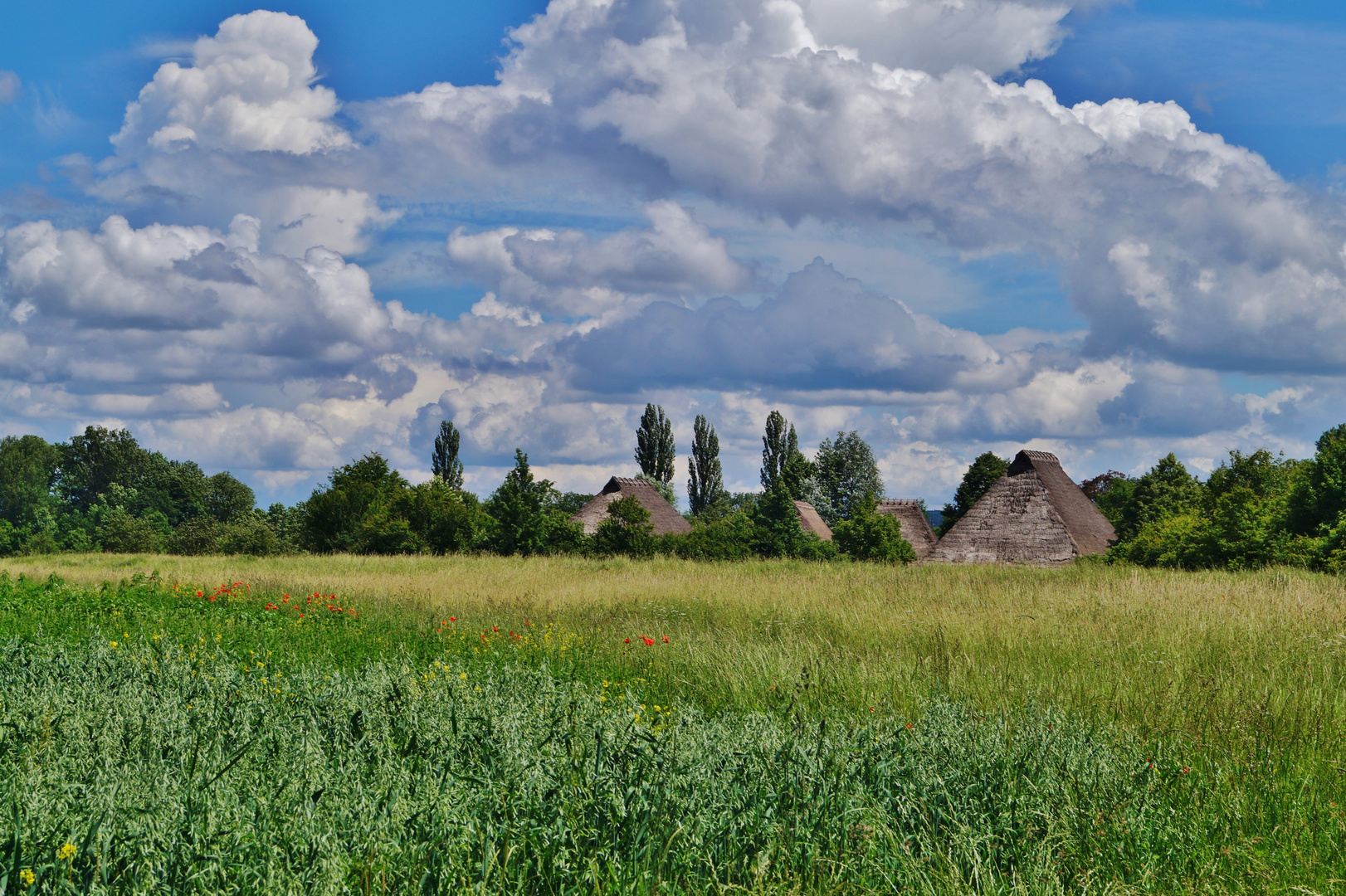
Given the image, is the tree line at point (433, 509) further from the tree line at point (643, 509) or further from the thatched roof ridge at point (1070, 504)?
the thatched roof ridge at point (1070, 504)

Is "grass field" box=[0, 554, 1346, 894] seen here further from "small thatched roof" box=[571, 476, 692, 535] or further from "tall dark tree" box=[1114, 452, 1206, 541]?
"small thatched roof" box=[571, 476, 692, 535]

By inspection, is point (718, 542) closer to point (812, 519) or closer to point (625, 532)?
point (625, 532)

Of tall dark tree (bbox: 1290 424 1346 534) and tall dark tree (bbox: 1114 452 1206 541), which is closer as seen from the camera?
tall dark tree (bbox: 1290 424 1346 534)

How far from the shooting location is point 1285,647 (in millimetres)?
7617

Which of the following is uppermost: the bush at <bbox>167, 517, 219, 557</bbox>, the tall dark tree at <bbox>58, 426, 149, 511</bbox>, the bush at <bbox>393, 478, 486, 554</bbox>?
the tall dark tree at <bbox>58, 426, 149, 511</bbox>

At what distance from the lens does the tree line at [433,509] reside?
104 ft

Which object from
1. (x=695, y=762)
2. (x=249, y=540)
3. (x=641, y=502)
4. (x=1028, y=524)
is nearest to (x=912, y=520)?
(x=1028, y=524)

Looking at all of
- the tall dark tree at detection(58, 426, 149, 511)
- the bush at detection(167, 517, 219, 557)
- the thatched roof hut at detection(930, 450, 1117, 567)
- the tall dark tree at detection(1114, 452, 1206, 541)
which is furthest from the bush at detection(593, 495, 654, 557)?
the tall dark tree at detection(58, 426, 149, 511)

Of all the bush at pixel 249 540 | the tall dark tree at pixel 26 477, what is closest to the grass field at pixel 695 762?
the bush at pixel 249 540

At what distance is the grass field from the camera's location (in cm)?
292

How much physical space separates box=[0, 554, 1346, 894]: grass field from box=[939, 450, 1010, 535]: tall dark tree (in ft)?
114

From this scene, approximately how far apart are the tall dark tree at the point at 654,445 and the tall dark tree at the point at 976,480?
28.9m

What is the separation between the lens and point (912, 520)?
42.7 m

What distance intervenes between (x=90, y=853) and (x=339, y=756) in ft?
3.97
